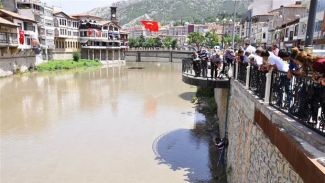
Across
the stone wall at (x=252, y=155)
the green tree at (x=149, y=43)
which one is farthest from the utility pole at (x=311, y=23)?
the green tree at (x=149, y=43)

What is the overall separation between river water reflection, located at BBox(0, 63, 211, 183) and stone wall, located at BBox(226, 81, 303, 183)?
9.36 ft

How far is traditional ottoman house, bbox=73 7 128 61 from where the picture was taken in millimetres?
78188

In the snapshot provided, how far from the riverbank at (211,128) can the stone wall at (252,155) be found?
1.45 m

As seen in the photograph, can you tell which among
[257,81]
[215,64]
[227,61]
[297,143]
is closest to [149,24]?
[227,61]

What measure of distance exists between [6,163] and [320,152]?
46.9 feet

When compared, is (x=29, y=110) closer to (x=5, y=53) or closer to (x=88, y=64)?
(x=5, y=53)

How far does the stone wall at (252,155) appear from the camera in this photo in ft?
19.7

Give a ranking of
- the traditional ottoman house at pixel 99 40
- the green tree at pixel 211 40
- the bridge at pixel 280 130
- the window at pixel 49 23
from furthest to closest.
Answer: the green tree at pixel 211 40 → the traditional ottoman house at pixel 99 40 → the window at pixel 49 23 → the bridge at pixel 280 130

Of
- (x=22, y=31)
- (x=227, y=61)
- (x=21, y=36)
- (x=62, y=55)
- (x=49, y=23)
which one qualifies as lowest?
(x=62, y=55)

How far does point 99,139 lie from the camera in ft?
60.5

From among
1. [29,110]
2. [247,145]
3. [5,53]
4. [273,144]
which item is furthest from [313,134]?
[5,53]

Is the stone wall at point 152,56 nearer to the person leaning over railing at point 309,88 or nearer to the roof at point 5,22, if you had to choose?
the roof at point 5,22

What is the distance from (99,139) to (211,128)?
7425 millimetres

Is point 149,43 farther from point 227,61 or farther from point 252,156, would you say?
point 252,156
